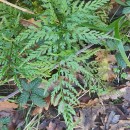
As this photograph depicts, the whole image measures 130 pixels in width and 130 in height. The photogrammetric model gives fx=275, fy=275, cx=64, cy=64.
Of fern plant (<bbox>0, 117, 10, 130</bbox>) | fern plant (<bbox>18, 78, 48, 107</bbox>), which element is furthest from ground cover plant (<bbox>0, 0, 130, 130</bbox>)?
fern plant (<bbox>0, 117, 10, 130</bbox>)

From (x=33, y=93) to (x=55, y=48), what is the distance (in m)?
0.39

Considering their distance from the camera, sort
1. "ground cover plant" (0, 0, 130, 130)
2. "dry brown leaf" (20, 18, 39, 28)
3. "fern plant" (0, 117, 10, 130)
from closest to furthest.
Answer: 1. "ground cover plant" (0, 0, 130, 130)
2. "dry brown leaf" (20, 18, 39, 28)
3. "fern plant" (0, 117, 10, 130)

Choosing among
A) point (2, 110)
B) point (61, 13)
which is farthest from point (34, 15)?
point (2, 110)

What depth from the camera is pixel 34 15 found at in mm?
1694

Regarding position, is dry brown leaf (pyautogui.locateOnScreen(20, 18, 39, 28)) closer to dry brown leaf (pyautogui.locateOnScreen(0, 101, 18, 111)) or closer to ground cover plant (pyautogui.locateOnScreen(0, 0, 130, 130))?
ground cover plant (pyautogui.locateOnScreen(0, 0, 130, 130))

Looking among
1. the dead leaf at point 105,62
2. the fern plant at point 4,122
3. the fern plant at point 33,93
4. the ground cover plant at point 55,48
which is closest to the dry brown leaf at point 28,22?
the ground cover plant at point 55,48

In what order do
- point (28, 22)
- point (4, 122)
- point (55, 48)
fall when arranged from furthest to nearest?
point (4, 122) < point (28, 22) < point (55, 48)

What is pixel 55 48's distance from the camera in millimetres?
1552

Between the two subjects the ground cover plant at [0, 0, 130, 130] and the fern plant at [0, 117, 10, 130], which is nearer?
the ground cover plant at [0, 0, 130, 130]

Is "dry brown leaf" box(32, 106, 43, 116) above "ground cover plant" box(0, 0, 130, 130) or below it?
below

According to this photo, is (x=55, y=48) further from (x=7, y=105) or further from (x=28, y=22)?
(x=7, y=105)

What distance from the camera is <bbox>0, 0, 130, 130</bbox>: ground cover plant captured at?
155cm

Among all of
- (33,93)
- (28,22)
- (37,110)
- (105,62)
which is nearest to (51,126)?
(37,110)

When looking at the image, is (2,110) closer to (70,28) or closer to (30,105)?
(30,105)
